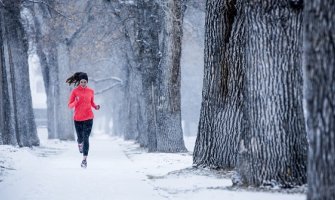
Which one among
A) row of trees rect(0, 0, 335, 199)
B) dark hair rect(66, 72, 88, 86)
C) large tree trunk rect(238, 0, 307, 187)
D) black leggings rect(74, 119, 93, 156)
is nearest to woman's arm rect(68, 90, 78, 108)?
dark hair rect(66, 72, 88, 86)

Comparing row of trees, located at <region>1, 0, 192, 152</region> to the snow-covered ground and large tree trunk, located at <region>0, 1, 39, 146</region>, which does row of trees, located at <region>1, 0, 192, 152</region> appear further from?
the snow-covered ground

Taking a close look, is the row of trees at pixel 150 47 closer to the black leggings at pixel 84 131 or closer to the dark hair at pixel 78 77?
the dark hair at pixel 78 77

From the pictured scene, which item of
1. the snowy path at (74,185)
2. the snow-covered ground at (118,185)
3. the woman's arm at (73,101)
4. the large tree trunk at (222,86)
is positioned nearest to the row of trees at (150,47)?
the woman's arm at (73,101)

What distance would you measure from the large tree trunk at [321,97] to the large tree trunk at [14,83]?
44.8 feet

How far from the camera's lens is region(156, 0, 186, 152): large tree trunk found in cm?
1474

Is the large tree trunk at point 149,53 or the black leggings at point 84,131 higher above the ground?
the large tree trunk at point 149,53

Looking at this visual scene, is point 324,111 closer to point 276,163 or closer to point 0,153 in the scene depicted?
point 276,163

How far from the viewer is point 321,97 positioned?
448 centimetres

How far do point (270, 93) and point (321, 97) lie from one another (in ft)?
8.57

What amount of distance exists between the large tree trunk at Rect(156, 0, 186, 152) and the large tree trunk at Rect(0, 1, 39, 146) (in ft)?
15.8

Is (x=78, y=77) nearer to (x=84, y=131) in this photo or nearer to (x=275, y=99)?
(x=84, y=131)

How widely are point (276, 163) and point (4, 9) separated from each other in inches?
520

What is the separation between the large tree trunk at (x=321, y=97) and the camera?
4.44 m

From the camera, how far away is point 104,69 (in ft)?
151
